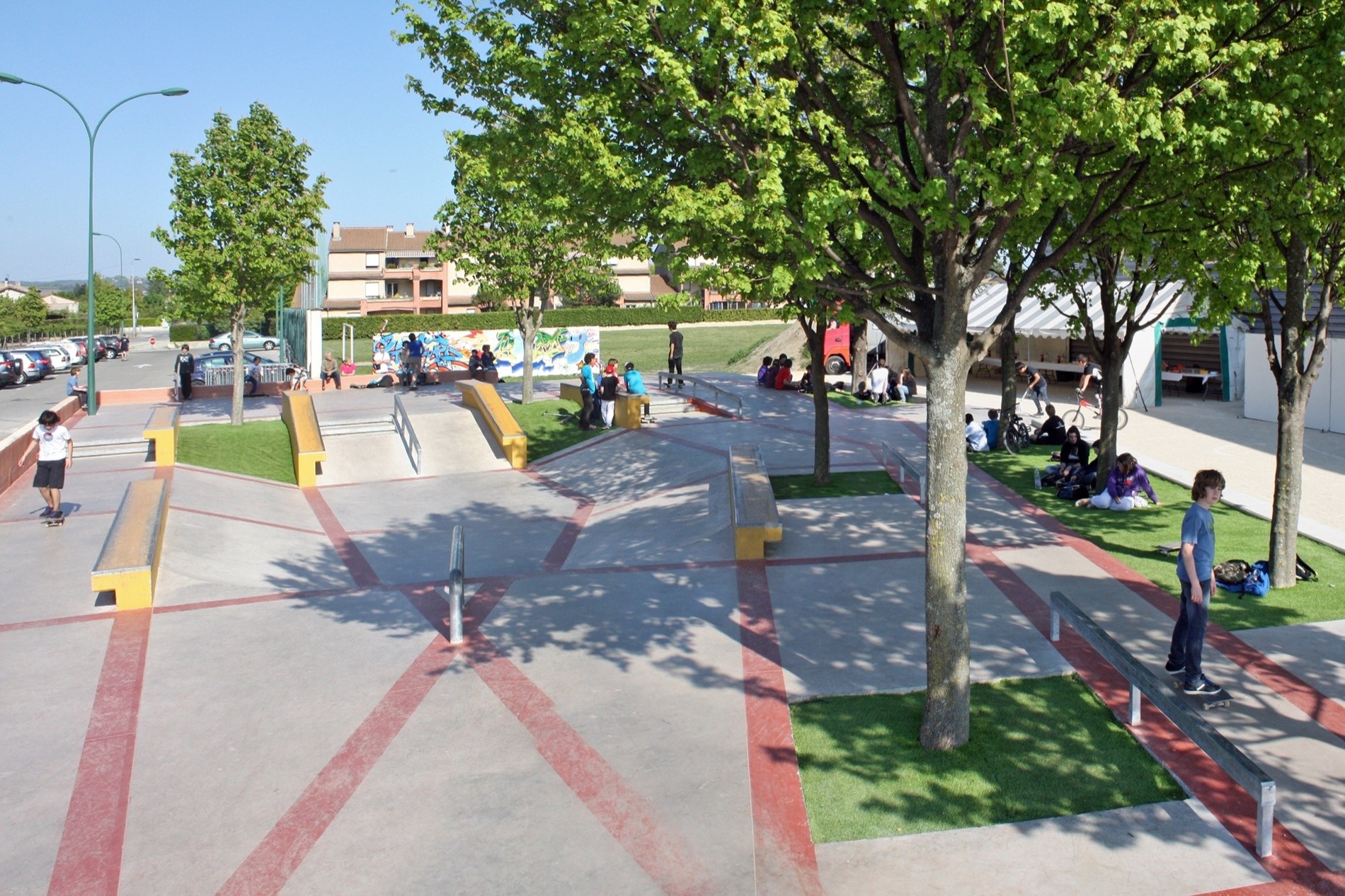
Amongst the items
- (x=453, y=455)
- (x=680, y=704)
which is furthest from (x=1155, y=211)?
(x=453, y=455)

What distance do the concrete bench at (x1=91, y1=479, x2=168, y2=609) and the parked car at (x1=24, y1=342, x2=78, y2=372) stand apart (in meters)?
39.0

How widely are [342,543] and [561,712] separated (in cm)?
774

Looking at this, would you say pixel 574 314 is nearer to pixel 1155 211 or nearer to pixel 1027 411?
pixel 1027 411

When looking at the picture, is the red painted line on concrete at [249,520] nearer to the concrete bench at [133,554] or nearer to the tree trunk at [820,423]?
the concrete bench at [133,554]

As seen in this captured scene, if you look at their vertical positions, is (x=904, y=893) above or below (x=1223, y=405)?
below

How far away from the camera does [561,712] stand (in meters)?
8.12

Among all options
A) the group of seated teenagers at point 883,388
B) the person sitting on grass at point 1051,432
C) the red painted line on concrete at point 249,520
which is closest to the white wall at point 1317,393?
the person sitting on grass at point 1051,432

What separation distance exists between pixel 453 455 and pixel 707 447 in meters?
5.31

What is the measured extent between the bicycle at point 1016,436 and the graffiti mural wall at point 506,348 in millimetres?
17483

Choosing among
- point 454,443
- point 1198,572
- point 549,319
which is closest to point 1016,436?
point 1198,572

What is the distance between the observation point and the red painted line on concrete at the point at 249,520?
591 inches

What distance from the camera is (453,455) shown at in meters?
21.1

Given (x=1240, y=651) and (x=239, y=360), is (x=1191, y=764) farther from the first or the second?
(x=239, y=360)

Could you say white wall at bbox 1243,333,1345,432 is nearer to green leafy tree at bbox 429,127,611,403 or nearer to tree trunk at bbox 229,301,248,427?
green leafy tree at bbox 429,127,611,403
